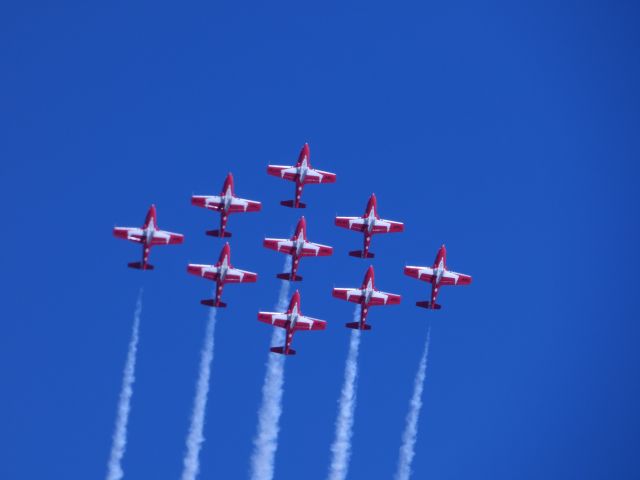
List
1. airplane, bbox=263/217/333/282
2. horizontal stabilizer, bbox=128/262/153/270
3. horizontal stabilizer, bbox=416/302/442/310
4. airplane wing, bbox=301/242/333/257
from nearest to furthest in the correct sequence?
1. horizontal stabilizer, bbox=128/262/153/270
2. airplane, bbox=263/217/333/282
3. airplane wing, bbox=301/242/333/257
4. horizontal stabilizer, bbox=416/302/442/310

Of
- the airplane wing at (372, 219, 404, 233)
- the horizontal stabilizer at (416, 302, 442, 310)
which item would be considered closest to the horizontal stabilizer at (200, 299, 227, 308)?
the airplane wing at (372, 219, 404, 233)

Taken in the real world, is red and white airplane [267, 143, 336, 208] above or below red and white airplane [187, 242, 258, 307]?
above

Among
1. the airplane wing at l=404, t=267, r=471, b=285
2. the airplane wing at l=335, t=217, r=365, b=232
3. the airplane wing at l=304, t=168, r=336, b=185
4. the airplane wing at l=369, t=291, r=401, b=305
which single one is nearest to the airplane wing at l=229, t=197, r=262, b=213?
the airplane wing at l=304, t=168, r=336, b=185

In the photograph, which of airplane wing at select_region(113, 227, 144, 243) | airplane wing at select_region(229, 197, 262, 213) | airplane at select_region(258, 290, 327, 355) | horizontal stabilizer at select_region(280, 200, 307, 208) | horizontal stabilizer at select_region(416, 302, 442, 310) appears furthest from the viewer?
horizontal stabilizer at select_region(416, 302, 442, 310)

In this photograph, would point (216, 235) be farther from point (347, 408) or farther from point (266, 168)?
point (347, 408)

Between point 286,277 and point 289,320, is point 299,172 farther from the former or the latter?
point 289,320

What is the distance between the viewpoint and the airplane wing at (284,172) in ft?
219

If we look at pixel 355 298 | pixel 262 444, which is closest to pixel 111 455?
pixel 262 444

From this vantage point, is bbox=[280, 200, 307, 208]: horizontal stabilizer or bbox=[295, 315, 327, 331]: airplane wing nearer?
bbox=[280, 200, 307, 208]: horizontal stabilizer

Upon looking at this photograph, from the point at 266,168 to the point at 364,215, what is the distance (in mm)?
3696

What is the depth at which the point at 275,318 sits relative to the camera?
Answer: 66500 millimetres

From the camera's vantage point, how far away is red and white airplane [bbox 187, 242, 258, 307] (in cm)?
6588

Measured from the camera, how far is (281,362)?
6994 centimetres

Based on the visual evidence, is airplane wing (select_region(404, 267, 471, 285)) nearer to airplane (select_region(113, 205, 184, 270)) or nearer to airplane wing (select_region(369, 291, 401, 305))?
airplane wing (select_region(369, 291, 401, 305))
